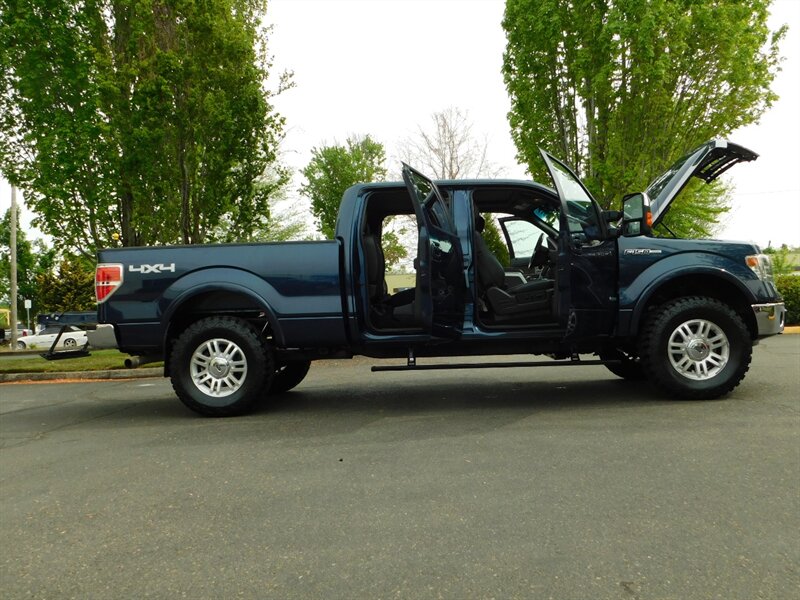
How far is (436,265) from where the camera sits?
5156mm

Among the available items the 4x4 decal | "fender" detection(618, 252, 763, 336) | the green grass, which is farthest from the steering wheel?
the green grass

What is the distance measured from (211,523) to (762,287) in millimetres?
5040

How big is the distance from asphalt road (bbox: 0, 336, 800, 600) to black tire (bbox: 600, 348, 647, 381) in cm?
43

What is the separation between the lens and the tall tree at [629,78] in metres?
12.8

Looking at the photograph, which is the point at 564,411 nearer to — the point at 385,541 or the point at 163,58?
the point at 385,541

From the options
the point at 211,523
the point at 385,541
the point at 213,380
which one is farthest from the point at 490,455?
the point at 213,380

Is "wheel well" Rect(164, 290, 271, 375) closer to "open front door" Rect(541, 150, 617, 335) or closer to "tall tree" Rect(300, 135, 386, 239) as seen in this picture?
Result: "open front door" Rect(541, 150, 617, 335)

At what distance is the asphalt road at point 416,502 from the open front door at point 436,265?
2.67 ft

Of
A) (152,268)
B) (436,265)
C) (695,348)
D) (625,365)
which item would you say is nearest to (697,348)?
(695,348)

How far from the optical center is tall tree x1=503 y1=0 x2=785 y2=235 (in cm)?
1279

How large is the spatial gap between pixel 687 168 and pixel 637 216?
0.96m

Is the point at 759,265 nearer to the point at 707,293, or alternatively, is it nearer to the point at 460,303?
the point at 707,293

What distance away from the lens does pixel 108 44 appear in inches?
500

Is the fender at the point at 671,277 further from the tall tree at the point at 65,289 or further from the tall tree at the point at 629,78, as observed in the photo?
the tall tree at the point at 65,289
